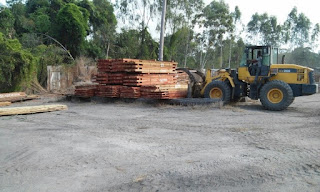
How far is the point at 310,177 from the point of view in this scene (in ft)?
15.1

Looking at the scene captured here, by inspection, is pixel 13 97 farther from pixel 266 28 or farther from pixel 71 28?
pixel 266 28

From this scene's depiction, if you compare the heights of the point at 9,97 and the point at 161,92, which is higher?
the point at 161,92

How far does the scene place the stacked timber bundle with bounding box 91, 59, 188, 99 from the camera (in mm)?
13156

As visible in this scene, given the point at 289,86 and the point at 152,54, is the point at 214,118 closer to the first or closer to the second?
the point at 289,86

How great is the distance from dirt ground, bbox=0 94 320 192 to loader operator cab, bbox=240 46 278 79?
291 centimetres

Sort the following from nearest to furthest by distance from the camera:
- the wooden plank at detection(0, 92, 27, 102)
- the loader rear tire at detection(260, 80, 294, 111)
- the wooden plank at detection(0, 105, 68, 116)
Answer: the wooden plank at detection(0, 105, 68, 116) → the loader rear tire at detection(260, 80, 294, 111) → the wooden plank at detection(0, 92, 27, 102)

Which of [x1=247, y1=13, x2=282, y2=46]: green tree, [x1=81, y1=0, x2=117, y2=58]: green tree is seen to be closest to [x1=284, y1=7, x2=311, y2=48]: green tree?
[x1=247, y1=13, x2=282, y2=46]: green tree

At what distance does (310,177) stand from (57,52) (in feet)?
67.3

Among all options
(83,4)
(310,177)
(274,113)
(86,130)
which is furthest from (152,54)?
(310,177)

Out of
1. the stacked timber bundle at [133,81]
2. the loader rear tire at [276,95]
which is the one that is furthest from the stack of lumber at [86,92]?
the loader rear tire at [276,95]

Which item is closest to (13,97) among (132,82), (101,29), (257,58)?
(132,82)

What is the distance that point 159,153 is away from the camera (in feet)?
19.4

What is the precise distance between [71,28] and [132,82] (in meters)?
16.0

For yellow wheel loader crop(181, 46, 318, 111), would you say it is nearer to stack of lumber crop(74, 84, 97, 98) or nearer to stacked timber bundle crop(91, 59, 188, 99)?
stacked timber bundle crop(91, 59, 188, 99)
